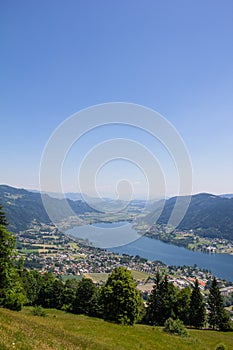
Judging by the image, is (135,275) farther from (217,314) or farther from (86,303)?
(217,314)

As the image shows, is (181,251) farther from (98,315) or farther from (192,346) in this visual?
(192,346)

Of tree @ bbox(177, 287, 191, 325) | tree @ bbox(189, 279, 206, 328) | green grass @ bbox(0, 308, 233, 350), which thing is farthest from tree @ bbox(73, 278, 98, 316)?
green grass @ bbox(0, 308, 233, 350)

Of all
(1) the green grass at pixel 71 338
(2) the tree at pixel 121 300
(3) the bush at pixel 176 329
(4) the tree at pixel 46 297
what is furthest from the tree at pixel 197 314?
(1) the green grass at pixel 71 338

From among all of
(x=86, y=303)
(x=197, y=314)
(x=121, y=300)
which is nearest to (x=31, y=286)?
(x=86, y=303)

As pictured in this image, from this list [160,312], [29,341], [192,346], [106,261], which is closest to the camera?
[29,341]

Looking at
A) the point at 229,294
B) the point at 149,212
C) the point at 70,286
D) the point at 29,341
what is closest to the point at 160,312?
the point at 70,286

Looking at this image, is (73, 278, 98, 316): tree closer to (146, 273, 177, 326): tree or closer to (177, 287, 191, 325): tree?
(146, 273, 177, 326): tree

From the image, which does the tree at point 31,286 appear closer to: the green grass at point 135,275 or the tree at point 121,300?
the tree at point 121,300
